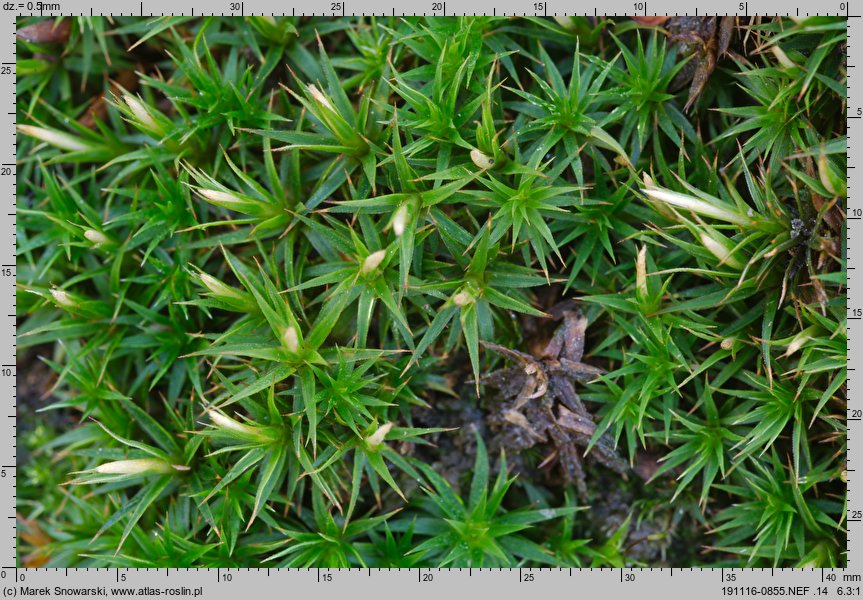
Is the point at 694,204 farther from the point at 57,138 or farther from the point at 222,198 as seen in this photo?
the point at 57,138

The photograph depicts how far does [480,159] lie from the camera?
1.82 m

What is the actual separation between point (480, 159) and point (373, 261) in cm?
42

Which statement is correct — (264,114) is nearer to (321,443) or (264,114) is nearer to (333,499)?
(321,443)

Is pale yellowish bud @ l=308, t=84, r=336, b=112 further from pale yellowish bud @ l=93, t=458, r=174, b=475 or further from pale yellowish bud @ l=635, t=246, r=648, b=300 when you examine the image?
pale yellowish bud @ l=93, t=458, r=174, b=475

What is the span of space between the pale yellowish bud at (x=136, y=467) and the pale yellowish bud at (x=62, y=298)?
0.54 meters

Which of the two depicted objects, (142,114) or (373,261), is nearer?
(373,261)

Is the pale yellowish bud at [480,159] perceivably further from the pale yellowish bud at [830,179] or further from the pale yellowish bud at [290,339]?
the pale yellowish bud at [830,179]

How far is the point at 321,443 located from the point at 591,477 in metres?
0.91

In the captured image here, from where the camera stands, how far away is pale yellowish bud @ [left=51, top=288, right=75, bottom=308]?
2068 millimetres

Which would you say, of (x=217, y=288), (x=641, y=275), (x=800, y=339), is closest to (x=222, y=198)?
(x=217, y=288)

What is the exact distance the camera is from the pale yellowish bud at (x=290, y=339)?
1.79 m

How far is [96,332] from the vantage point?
226 cm

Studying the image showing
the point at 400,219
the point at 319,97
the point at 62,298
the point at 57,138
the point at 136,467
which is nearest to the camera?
the point at 400,219

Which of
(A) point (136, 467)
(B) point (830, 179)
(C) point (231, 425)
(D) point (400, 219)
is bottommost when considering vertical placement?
(A) point (136, 467)
